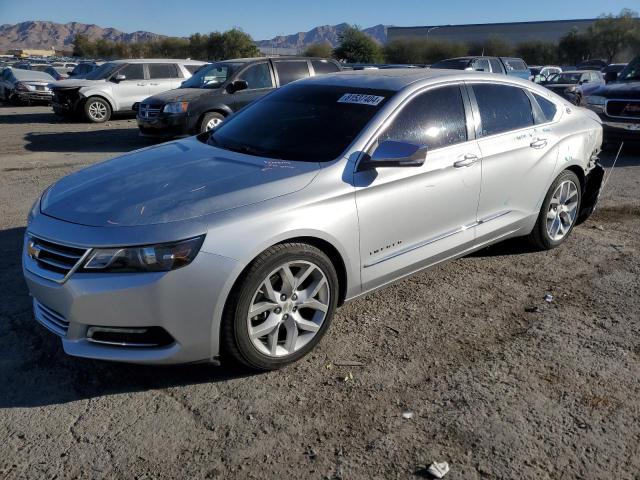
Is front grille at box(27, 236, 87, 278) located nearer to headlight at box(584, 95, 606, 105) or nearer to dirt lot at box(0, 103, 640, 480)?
dirt lot at box(0, 103, 640, 480)

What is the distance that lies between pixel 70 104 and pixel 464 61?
1245 cm

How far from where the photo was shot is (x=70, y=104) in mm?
15156

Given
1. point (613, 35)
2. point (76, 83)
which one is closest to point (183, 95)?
point (76, 83)

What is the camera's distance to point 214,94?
10.9m

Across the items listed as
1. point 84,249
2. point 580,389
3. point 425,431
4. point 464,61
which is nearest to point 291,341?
point 425,431

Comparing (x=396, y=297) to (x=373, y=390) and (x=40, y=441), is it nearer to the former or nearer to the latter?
(x=373, y=390)

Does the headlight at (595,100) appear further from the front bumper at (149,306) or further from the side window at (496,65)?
the side window at (496,65)

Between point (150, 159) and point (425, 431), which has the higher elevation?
point (150, 159)

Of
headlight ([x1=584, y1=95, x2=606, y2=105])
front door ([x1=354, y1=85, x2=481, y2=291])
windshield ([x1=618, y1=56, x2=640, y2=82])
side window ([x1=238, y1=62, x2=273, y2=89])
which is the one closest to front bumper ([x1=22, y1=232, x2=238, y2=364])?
front door ([x1=354, y1=85, x2=481, y2=291])

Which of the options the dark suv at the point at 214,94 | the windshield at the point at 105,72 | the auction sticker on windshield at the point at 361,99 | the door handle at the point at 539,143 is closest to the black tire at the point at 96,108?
the windshield at the point at 105,72

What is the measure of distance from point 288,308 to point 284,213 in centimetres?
56

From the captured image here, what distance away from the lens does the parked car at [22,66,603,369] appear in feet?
9.53

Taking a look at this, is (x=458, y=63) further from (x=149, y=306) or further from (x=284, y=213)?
(x=149, y=306)

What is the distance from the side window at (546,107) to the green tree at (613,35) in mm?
74044
